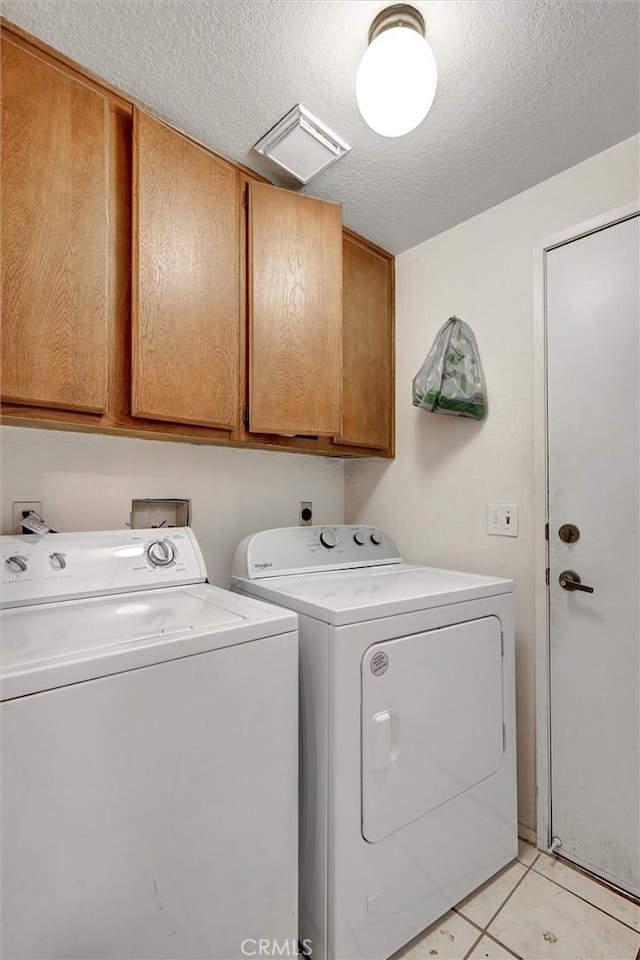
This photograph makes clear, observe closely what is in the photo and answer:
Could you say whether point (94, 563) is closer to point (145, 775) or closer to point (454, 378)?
point (145, 775)

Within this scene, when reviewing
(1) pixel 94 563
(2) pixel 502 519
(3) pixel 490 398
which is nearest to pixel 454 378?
(3) pixel 490 398

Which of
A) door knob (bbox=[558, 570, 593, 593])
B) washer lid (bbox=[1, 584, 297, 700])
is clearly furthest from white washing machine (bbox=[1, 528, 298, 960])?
door knob (bbox=[558, 570, 593, 593])

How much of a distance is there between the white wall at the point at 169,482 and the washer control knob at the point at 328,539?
31cm

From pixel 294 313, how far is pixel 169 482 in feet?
2.60

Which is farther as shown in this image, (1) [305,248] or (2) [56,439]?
(1) [305,248]

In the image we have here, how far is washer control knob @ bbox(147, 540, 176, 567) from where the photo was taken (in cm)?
145

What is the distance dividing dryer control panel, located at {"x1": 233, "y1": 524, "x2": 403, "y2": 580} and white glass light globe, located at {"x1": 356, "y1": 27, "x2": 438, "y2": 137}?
4.28 ft

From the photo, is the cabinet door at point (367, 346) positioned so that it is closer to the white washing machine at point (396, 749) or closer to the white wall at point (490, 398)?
the white wall at point (490, 398)

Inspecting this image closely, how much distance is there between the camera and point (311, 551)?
184cm

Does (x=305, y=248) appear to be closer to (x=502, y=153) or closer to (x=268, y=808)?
(x=502, y=153)

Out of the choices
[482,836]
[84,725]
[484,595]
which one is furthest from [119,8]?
[482,836]

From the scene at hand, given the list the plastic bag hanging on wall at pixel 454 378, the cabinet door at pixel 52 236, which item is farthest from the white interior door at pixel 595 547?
the cabinet door at pixel 52 236

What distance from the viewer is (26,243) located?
3.87 feet

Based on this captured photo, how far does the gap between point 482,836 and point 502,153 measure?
2250 mm
